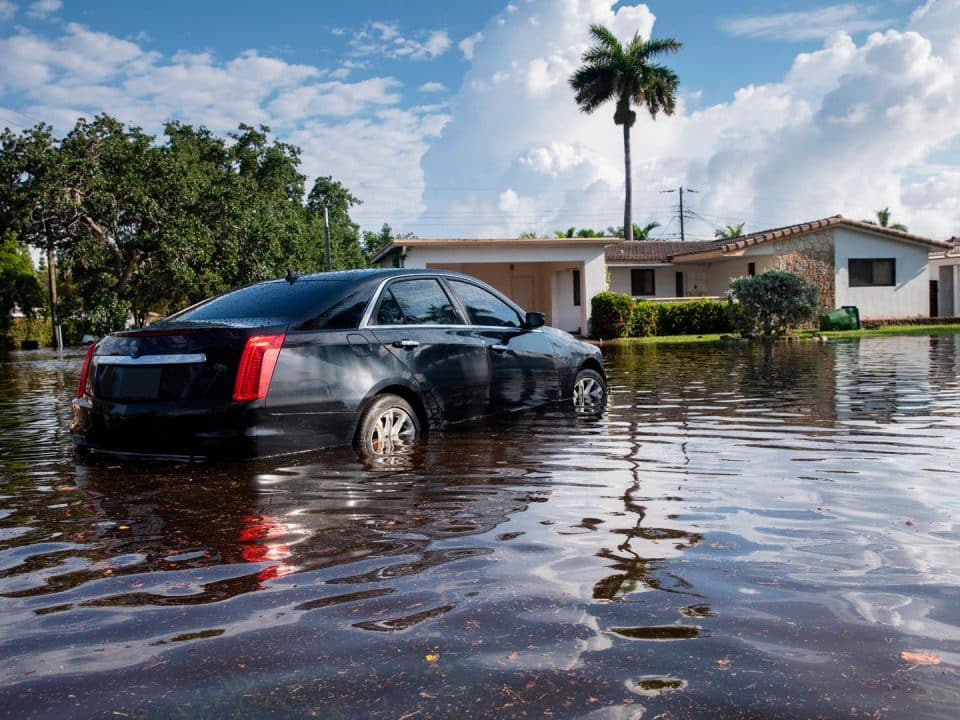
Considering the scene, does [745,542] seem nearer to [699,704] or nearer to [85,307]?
[699,704]

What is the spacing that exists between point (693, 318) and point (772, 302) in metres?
6.25

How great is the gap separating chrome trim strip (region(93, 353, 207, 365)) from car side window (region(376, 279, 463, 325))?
141 cm

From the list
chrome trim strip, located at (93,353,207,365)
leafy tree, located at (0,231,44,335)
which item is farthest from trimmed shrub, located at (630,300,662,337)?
leafy tree, located at (0,231,44,335)

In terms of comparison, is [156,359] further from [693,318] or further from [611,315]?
[693,318]

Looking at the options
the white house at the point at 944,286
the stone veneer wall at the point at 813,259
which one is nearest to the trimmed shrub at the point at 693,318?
the stone veneer wall at the point at 813,259

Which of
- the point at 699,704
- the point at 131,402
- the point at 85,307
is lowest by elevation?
the point at 699,704

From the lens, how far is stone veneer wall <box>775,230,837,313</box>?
122 ft

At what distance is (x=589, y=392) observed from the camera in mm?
9250

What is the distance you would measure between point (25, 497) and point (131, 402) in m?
0.86

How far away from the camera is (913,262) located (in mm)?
38125

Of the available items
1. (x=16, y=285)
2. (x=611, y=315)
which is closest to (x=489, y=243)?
(x=611, y=315)

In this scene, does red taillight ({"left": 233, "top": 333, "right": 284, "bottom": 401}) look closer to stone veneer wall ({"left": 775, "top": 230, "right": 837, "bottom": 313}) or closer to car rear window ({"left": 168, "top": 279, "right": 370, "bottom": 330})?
car rear window ({"left": 168, "top": 279, "right": 370, "bottom": 330})

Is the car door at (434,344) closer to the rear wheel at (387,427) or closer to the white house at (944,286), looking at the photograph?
the rear wheel at (387,427)

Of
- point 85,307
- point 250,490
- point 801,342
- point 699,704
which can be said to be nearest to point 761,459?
point 250,490
